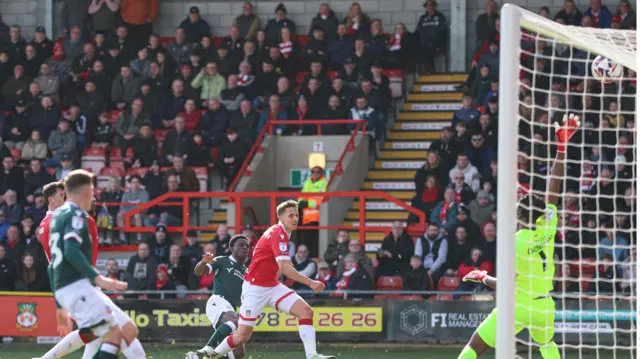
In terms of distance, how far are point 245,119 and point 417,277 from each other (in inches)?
222

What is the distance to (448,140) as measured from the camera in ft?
62.5

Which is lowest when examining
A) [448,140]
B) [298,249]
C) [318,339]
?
[318,339]

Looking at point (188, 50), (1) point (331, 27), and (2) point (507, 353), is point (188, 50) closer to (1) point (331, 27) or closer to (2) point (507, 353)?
(1) point (331, 27)

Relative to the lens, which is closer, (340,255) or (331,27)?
(340,255)

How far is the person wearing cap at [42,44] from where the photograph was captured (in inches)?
914

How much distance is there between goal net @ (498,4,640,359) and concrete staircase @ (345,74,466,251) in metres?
2.00

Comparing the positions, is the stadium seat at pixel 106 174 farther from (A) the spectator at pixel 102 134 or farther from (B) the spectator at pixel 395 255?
(B) the spectator at pixel 395 255

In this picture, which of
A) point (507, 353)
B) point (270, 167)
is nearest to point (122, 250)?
point (270, 167)

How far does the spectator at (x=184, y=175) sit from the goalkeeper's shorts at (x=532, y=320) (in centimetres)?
→ 1073

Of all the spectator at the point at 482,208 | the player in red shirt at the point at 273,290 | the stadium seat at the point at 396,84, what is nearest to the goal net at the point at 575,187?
the spectator at the point at 482,208

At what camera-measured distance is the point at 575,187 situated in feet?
58.5

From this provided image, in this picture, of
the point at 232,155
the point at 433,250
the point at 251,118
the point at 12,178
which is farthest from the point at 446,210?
the point at 12,178

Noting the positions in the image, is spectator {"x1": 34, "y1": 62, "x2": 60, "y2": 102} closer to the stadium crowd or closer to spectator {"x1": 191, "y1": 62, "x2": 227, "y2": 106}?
the stadium crowd

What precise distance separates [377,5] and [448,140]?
4994mm
